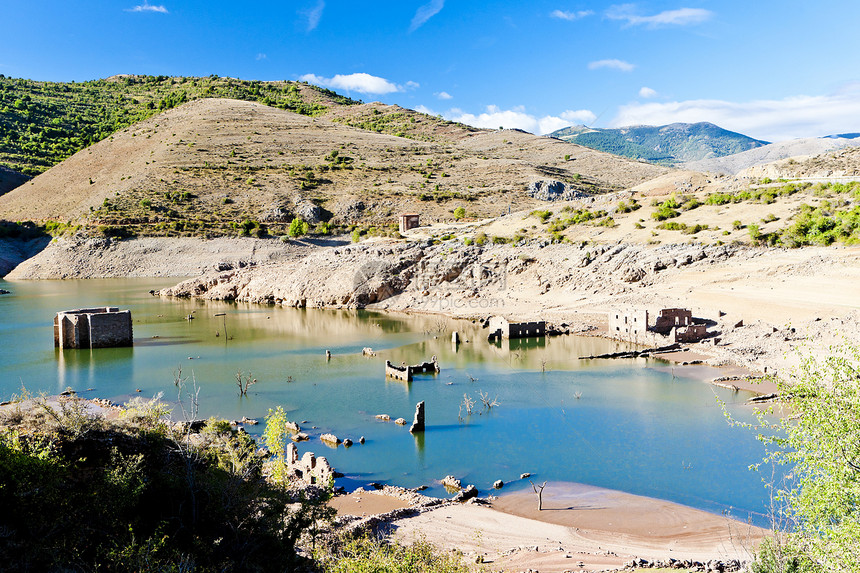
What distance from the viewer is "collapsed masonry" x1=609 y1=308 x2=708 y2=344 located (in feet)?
132

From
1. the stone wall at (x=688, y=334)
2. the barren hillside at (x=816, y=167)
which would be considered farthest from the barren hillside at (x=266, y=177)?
the stone wall at (x=688, y=334)

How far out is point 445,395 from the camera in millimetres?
31516

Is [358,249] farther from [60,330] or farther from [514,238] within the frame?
[60,330]

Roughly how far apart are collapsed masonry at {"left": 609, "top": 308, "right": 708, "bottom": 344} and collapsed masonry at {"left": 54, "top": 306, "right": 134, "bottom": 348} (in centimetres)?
3237

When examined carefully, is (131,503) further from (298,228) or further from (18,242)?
(18,242)

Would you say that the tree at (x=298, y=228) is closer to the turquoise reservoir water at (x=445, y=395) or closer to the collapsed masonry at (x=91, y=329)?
the turquoise reservoir water at (x=445, y=395)

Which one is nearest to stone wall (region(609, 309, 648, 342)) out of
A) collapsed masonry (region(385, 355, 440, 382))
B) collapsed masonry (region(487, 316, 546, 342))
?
collapsed masonry (region(487, 316, 546, 342))

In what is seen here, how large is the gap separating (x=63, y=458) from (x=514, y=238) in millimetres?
54987

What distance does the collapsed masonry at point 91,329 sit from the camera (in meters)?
41.9

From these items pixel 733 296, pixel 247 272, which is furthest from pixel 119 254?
pixel 733 296

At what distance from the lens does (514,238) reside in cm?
6412

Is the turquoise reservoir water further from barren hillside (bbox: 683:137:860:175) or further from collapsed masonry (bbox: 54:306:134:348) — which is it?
barren hillside (bbox: 683:137:860:175)

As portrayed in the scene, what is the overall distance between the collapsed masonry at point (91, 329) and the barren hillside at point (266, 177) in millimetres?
44916

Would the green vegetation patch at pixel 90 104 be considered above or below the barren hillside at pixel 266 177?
above
